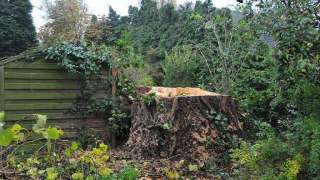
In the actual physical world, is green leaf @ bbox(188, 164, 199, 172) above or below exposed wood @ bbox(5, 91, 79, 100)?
Answer: below

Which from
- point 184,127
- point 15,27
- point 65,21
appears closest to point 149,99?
point 184,127

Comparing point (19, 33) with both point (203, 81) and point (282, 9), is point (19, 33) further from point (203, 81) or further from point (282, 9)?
point (282, 9)

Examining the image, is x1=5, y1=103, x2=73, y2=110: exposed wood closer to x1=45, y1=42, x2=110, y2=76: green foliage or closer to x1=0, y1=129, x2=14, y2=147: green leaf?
x1=45, y1=42, x2=110, y2=76: green foliage

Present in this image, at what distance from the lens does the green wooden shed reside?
7523 millimetres

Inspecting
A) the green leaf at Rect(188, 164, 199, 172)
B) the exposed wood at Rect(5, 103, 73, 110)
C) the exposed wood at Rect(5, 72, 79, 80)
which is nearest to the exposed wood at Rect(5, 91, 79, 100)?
the exposed wood at Rect(5, 103, 73, 110)

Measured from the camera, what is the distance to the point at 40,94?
778 centimetres

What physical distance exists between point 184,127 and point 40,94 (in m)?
2.57

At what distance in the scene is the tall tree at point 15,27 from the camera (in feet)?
68.2

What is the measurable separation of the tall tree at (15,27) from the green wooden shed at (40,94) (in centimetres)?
1350

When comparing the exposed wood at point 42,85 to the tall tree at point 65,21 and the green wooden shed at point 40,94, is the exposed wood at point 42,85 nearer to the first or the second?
the green wooden shed at point 40,94

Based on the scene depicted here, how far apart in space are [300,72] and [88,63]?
16.8ft

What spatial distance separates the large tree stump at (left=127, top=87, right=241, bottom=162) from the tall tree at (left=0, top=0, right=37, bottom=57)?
49.5ft

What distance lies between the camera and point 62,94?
26.1ft

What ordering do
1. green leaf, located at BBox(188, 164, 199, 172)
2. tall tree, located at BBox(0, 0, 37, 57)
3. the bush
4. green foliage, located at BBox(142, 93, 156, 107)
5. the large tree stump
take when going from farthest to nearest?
tall tree, located at BBox(0, 0, 37, 57), green foliage, located at BBox(142, 93, 156, 107), the large tree stump, green leaf, located at BBox(188, 164, 199, 172), the bush
